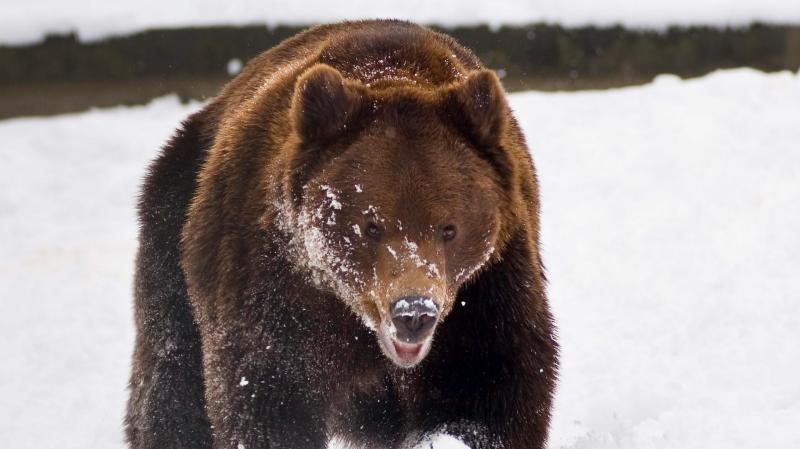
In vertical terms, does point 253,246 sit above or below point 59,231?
above

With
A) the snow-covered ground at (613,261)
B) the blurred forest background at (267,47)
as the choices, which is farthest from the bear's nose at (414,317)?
the blurred forest background at (267,47)

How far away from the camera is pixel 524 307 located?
4.34 meters

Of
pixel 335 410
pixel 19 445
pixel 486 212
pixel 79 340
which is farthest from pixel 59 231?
pixel 486 212

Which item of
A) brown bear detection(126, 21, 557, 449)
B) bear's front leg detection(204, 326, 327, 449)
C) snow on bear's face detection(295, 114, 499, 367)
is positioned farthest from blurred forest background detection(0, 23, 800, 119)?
snow on bear's face detection(295, 114, 499, 367)

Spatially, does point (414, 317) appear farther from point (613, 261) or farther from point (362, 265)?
point (613, 261)

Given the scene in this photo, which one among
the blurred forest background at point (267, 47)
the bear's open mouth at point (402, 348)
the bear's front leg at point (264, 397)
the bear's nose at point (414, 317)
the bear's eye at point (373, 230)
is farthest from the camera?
the blurred forest background at point (267, 47)

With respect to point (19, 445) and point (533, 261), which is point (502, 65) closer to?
point (19, 445)

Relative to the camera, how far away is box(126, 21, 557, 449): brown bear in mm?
3945

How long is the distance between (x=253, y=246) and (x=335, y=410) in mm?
672

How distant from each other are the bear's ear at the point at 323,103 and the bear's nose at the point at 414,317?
64 centimetres

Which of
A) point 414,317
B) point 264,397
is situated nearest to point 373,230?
point 414,317

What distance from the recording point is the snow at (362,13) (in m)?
10.5

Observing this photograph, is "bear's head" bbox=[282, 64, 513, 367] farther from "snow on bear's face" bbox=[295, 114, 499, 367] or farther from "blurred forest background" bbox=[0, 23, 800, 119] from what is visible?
"blurred forest background" bbox=[0, 23, 800, 119]

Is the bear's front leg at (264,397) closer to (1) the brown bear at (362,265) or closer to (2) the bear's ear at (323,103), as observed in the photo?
(1) the brown bear at (362,265)
